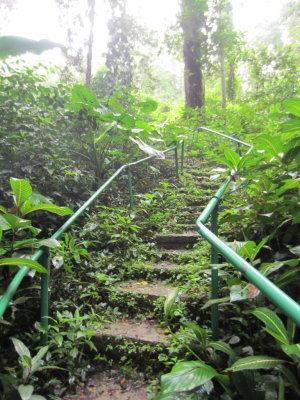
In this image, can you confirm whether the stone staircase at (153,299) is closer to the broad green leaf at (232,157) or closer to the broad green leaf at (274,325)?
the broad green leaf at (274,325)

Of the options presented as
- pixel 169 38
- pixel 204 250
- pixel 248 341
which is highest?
pixel 169 38

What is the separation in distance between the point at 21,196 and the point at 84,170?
232 cm

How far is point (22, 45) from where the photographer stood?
0.84 metres

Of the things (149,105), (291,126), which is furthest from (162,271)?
(149,105)

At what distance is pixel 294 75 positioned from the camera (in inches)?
284

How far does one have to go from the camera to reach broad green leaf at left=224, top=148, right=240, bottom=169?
7.86ft

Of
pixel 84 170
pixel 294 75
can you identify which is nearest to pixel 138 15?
pixel 294 75

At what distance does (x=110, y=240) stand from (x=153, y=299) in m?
0.97

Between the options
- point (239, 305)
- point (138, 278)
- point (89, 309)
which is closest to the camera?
point (239, 305)

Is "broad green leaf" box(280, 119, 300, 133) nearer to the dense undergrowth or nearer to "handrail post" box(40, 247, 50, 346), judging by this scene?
the dense undergrowth

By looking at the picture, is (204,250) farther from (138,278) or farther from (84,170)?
(84,170)

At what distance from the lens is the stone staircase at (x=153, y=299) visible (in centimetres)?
184

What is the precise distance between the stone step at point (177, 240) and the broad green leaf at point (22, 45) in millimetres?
2709

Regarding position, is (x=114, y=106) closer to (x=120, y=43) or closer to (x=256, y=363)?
(x=256, y=363)
